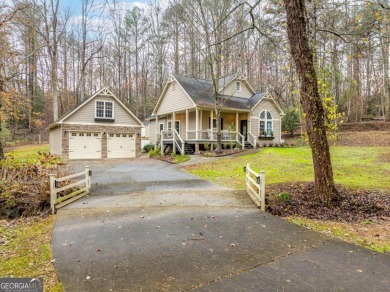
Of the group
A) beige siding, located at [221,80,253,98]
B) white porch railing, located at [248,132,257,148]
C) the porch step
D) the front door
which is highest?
beige siding, located at [221,80,253,98]

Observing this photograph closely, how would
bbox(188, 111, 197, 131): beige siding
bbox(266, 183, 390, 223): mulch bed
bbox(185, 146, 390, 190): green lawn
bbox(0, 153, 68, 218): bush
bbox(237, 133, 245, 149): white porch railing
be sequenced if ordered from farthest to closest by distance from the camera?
1. bbox(188, 111, 197, 131): beige siding
2. bbox(237, 133, 245, 149): white porch railing
3. bbox(185, 146, 390, 190): green lawn
4. bbox(0, 153, 68, 218): bush
5. bbox(266, 183, 390, 223): mulch bed

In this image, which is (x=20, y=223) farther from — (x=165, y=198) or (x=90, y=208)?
(x=165, y=198)

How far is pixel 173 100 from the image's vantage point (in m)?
21.6

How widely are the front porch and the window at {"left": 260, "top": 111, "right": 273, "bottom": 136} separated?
1.52 metres

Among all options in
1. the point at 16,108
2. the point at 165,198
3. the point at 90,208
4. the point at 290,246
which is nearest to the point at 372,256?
the point at 290,246

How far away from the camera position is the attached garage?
18.5 m

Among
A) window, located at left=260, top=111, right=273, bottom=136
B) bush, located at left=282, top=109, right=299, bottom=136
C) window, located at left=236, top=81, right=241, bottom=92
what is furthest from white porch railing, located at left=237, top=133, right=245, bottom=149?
bush, located at left=282, top=109, right=299, bottom=136

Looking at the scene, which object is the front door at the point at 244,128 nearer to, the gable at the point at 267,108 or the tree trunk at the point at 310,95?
the gable at the point at 267,108

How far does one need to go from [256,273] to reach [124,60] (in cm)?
3569

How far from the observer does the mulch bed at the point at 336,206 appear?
5941mm

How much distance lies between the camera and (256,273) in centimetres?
335

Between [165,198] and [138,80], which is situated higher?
[138,80]

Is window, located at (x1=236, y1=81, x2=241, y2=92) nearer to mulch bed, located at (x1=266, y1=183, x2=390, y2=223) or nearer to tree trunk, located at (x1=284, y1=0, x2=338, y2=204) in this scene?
mulch bed, located at (x1=266, y1=183, x2=390, y2=223)

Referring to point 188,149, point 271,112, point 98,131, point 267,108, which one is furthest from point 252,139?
point 98,131
